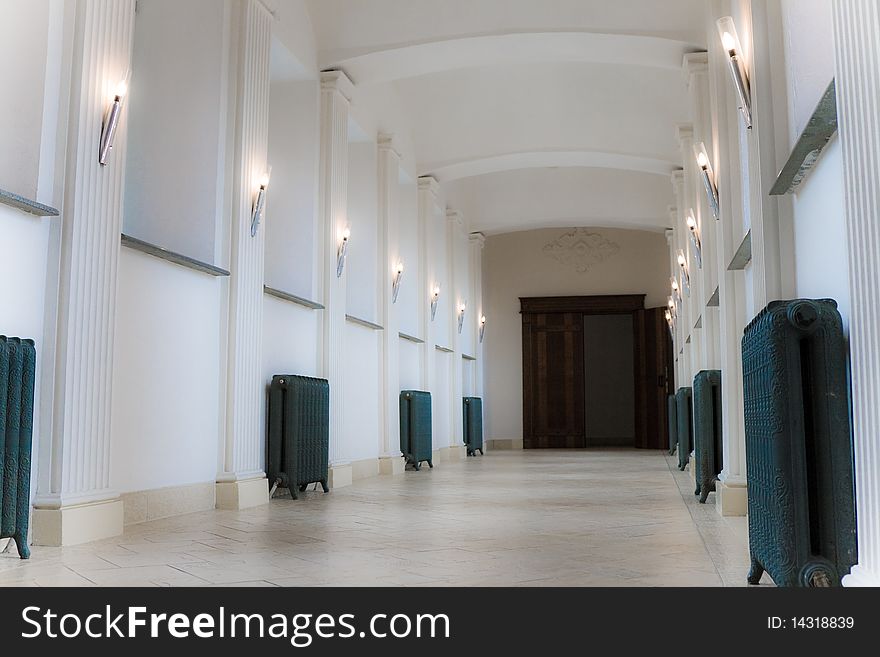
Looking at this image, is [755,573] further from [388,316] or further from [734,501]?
[388,316]

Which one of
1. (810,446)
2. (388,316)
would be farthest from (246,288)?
(810,446)

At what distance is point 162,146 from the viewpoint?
7.35 m

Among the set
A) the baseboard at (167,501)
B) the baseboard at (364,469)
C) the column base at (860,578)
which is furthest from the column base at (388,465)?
the column base at (860,578)

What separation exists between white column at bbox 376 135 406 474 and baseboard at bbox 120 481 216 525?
4853mm

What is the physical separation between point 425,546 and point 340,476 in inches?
196

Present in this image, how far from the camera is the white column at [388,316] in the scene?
39.2 feet

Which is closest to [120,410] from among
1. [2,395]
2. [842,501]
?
[2,395]

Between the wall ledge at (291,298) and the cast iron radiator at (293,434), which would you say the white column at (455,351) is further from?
the cast iron radiator at (293,434)

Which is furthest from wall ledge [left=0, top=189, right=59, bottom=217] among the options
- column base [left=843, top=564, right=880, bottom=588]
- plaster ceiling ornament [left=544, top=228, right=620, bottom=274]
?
plaster ceiling ornament [left=544, top=228, right=620, bottom=274]

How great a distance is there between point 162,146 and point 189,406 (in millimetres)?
2167

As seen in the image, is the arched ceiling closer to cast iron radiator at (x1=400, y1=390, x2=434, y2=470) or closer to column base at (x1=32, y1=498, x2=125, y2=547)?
cast iron radiator at (x1=400, y1=390, x2=434, y2=470)

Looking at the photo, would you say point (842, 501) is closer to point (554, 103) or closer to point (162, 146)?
point (162, 146)

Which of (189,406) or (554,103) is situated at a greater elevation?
(554,103)

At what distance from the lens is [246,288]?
7.66 metres
